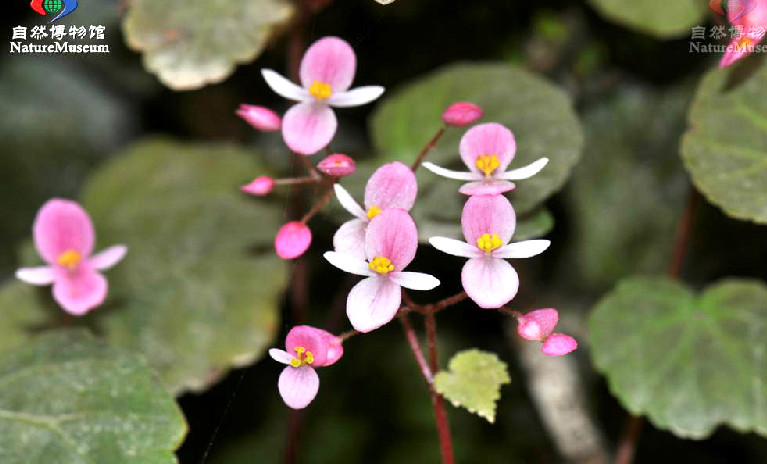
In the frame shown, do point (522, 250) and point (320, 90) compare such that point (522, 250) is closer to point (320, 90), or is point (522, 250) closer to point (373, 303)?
point (373, 303)

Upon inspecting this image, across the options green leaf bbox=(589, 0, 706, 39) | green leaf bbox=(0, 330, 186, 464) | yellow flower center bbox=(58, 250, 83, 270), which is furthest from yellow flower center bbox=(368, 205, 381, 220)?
green leaf bbox=(589, 0, 706, 39)

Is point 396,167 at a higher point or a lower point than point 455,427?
higher

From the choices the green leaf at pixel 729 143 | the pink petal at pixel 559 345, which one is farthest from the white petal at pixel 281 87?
the green leaf at pixel 729 143

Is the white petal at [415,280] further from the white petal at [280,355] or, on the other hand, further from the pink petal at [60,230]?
the pink petal at [60,230]

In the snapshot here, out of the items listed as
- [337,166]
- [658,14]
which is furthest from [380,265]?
[658,14]

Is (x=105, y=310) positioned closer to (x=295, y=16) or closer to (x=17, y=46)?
(x=295, y=16)

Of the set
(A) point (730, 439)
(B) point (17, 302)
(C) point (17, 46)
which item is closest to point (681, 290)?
(A) point (730, 439)

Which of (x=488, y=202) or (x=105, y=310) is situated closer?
(x=488, y=202)

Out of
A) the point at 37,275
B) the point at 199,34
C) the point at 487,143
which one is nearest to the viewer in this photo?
the point at 487,143
